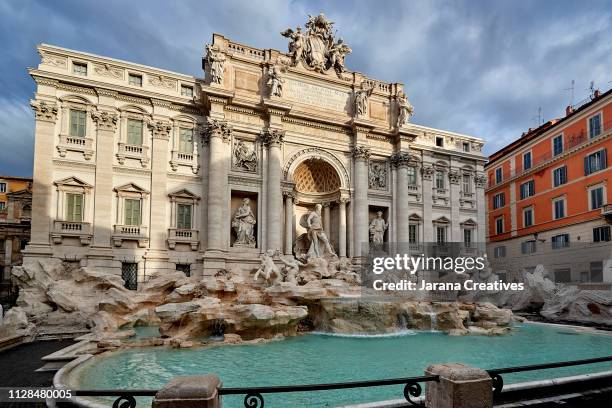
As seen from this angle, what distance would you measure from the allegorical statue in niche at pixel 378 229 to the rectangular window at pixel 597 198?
45.0 feet

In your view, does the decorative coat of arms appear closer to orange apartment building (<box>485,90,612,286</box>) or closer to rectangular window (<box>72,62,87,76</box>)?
rectangular window (<box>72,62,87,76</box>)

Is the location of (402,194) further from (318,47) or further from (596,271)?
(596,271)

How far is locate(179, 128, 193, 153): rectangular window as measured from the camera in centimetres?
2050

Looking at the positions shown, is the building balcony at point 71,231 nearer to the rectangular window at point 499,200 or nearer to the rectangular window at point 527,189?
the rectangular window at point 527,189

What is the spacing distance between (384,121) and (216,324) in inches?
724

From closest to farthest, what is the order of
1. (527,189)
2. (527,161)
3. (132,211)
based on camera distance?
1. (132,211)
2. (527,189)
3. (527,161)

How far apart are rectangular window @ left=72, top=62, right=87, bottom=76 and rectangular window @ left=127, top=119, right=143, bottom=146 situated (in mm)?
3069

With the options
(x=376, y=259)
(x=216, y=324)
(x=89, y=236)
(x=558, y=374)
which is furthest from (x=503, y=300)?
(x=89, y=236)

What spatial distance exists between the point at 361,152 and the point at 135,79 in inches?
526

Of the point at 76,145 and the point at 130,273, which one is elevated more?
the point at 76,145

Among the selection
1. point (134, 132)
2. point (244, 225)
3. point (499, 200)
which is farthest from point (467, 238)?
point (134, 132)

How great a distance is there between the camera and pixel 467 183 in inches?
1136

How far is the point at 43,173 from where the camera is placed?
17531 mm

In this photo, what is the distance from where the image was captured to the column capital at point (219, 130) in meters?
20.1
